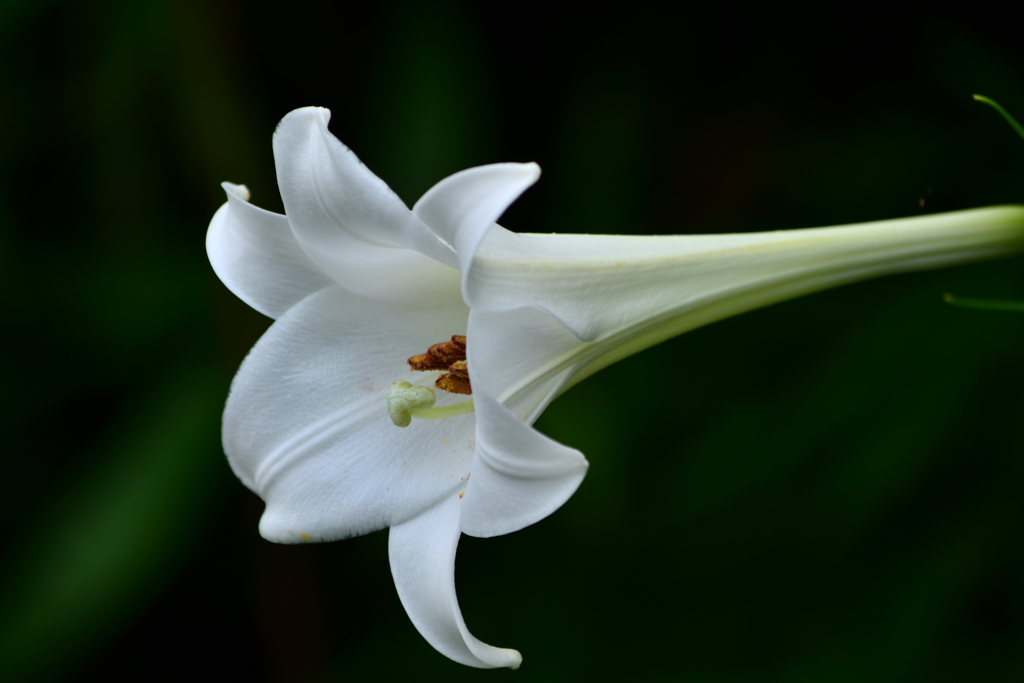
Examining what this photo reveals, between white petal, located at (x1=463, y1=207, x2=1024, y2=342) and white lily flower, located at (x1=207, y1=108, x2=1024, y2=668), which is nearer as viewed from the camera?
white lily flower, located at (x1=207, y1=108, x2=1024, y2=668)

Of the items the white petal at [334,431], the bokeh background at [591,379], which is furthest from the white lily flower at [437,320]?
the bokeh background at [591,379]

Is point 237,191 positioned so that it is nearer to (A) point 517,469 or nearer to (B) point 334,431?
(B) point 334,431

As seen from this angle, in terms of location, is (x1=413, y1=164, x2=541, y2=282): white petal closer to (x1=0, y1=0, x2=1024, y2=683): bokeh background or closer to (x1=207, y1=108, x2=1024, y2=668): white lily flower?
(x1=207, y1=108, x2=1024, y2=668): white lily flower

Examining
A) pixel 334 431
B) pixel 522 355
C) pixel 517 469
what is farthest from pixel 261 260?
pixel 517 469

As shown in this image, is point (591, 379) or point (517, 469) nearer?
point (517, 469)

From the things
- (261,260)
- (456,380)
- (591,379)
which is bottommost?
(591,379)

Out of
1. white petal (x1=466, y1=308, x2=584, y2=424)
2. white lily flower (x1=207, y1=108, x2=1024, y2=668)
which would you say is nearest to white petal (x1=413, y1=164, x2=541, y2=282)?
white lily flower (x1=207, y1=108, x2=1024, y2=668)

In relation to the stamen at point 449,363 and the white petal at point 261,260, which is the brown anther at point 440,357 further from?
the white petal at point 261,260
